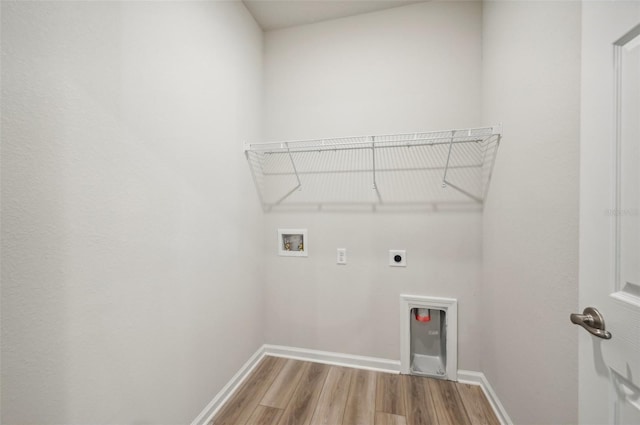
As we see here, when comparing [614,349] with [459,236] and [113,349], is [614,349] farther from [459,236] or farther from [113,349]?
[113,349]

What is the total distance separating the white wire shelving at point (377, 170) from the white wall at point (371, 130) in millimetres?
111

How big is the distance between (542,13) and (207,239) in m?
1.93

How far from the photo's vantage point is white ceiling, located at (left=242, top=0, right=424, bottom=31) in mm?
1773

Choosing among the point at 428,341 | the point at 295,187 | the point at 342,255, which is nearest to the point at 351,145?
the point at 295,187

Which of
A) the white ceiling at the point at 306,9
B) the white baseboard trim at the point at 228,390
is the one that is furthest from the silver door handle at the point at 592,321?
the white ceiling at the point at 306,9

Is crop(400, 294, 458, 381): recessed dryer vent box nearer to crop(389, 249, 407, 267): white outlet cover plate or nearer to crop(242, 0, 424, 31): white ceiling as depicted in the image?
crop(389, 249, 407, 267): white outlet cover plate

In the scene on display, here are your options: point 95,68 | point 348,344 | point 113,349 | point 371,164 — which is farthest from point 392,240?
point 95,68

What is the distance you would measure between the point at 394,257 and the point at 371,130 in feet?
3.22

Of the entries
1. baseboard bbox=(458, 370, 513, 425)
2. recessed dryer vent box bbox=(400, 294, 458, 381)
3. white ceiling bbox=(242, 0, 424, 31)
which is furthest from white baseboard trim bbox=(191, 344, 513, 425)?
white ceiling bbox=(242, 0, 424, 31)

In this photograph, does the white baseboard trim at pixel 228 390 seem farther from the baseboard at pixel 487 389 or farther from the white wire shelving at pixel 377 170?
the baseboard at pixel 487 389

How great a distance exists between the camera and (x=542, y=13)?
1043mm

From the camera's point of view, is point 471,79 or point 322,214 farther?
point 322,214

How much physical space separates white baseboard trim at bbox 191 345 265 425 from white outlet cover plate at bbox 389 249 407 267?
1300 mm

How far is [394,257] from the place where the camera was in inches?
72.6
